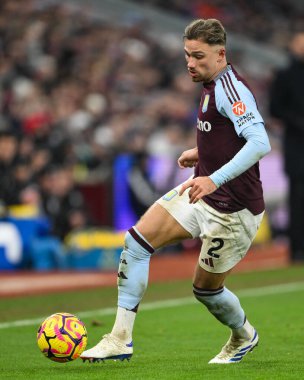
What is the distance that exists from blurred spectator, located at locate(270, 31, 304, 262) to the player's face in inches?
316

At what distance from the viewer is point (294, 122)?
14672mm

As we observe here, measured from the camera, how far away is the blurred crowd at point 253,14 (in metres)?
27.9

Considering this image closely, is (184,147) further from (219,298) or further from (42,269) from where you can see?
(219,298)

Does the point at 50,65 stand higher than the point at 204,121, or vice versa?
the point at 204,121

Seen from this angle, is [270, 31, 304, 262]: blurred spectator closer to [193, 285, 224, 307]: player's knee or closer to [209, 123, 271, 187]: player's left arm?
[193, 285, 224, 307]: player's knee

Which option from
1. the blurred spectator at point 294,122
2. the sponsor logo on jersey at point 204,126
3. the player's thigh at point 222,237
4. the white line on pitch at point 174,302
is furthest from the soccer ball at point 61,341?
the blurred spectator at point 294,122

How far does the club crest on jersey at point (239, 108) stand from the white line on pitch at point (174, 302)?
3.59 m

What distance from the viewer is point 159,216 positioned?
22.4 feet

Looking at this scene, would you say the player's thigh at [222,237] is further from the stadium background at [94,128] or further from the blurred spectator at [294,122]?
the blurred spectator at [294,122]

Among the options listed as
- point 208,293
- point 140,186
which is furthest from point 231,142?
point 140,186

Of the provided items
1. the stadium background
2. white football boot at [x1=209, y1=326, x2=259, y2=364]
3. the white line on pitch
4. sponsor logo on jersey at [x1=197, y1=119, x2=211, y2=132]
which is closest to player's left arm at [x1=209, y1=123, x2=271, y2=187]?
sponsor logo on jersey at [x1=197, y1=119, x2=211, y2=132]

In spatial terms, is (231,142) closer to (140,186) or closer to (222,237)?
(222,237)

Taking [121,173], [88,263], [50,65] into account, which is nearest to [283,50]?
[50,65]

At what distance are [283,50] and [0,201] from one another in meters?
15.9
